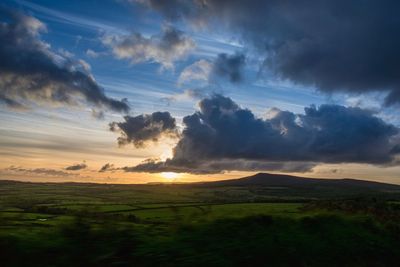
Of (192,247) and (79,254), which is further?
(192,247)

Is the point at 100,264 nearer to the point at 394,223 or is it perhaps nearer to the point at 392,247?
the point at 392,247

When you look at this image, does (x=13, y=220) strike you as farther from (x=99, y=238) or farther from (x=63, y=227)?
(x=99, y=238)

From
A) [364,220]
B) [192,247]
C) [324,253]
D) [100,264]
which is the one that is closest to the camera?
[100,264]

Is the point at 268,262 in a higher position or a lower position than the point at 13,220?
lower

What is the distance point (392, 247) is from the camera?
55.2 ft

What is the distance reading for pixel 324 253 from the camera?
14.6 m

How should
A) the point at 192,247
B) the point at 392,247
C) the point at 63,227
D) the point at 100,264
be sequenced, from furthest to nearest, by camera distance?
the point at 392,247
the point at 192,247
the point at 63,227
the point at 100,264

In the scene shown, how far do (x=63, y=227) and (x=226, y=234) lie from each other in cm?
539

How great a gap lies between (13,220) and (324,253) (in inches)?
416

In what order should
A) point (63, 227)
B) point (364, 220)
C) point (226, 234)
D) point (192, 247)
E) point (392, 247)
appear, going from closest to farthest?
point (63, 227), point (192, 247), point (226, 234), point (392, 247), point (364, 220)

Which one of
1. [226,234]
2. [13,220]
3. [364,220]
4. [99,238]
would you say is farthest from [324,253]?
[13,220]

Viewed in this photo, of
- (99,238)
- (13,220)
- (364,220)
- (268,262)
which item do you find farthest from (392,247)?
(13,220)

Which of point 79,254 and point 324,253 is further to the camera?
point 324,253

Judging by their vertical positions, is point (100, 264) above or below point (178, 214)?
below
